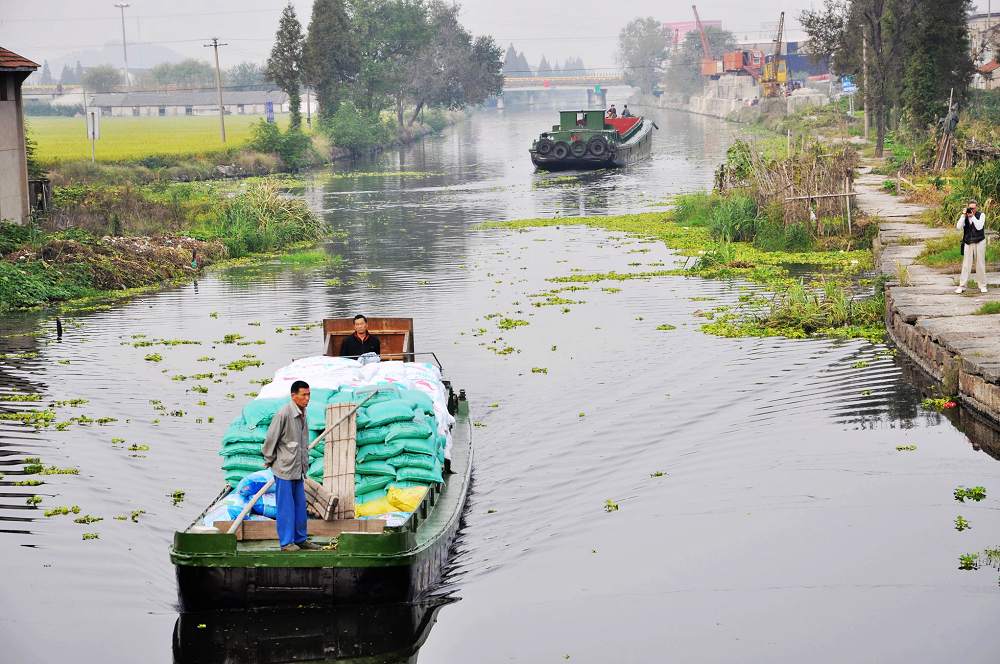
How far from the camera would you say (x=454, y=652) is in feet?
41.5

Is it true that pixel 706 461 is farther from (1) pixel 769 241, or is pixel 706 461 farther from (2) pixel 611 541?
(1) pixel 769 241

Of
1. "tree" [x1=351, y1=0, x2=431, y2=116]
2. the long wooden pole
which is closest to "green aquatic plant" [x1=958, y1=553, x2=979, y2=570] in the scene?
the long wooden pole

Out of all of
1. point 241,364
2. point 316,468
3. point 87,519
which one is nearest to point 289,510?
point 316,468

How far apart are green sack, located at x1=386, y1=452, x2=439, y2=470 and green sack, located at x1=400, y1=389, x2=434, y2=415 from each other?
0.74 meters

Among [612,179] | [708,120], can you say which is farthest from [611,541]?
[708,120]

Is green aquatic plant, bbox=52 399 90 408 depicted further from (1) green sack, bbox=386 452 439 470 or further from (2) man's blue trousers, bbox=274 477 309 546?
(2) man's blue trousers, bbox=274 477 309 546

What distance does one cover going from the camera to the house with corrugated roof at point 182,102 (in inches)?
7205

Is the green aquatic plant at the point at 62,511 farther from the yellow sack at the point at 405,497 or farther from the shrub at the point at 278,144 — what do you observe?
the shrub at the point at 278,144

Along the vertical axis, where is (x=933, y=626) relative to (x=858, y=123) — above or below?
below

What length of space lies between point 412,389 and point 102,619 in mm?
4619

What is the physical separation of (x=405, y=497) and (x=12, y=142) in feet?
85.9

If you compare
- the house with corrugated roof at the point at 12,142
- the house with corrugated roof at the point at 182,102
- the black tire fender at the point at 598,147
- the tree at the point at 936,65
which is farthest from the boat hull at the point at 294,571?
the house with corrugated roof at the point at 182,102

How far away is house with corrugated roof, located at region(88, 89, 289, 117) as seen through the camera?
183m

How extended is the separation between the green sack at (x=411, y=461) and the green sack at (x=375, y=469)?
8 cm
